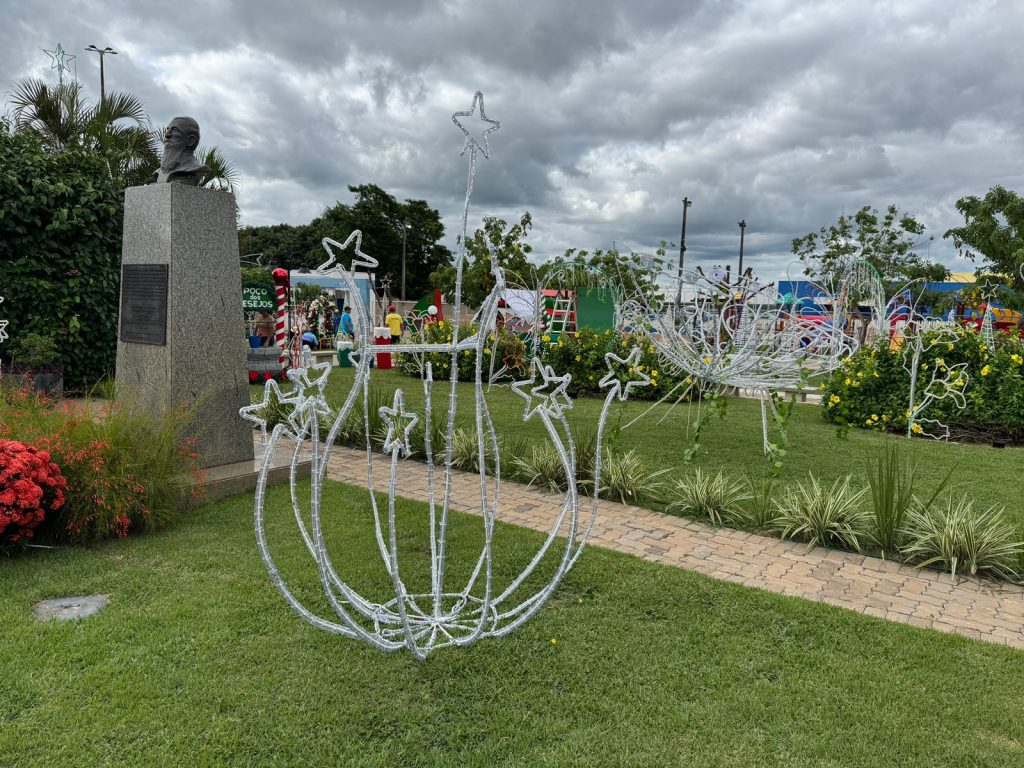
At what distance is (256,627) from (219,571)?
2.72ft

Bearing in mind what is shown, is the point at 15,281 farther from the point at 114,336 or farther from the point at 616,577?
the point at 616,577

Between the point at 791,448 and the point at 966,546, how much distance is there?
3718mm

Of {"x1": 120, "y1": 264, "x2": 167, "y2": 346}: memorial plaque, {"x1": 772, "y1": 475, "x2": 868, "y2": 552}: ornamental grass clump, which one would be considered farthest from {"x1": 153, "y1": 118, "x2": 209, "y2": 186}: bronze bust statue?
{"x1": 772, "y1": 475, "x2": 868, "y2": 552}: ornamental grass clump

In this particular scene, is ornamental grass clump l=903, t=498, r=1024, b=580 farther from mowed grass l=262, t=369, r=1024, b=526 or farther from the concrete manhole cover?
the concrete manhole cover

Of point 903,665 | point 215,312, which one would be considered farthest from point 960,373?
point 215,312

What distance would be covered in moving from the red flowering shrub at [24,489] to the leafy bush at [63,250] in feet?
21.2

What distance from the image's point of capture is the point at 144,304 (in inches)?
222

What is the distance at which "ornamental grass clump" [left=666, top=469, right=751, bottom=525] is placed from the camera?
5.30 meters

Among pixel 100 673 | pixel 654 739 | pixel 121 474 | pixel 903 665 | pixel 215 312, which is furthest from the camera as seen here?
pixel 215 312

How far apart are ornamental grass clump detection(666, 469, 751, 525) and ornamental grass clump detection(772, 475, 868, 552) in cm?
38

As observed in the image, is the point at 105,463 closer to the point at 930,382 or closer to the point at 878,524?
the point at 878,524

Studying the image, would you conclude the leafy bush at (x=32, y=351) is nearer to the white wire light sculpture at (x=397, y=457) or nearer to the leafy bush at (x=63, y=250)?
the leafy bush at (x=63, y=250)

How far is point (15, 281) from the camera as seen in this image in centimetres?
918

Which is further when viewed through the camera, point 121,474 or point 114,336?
point 114,336
